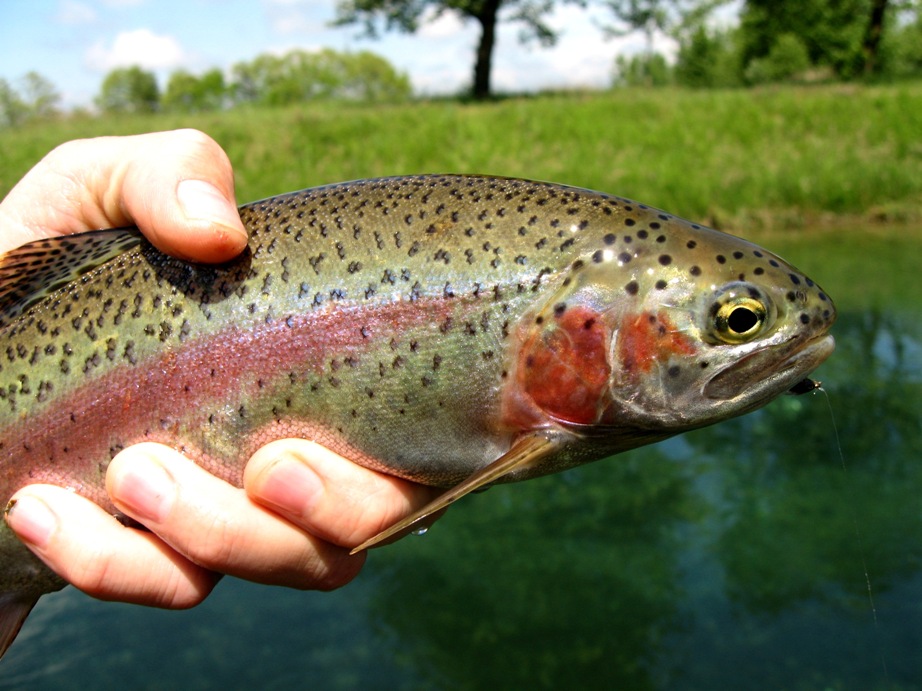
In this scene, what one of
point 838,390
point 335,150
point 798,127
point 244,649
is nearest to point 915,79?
point 798,127

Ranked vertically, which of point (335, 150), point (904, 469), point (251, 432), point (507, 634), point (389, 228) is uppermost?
point (389, 228)

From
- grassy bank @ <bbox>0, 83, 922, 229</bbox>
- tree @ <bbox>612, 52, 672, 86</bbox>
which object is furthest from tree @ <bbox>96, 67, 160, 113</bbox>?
grassy bank @ <bbox>0, 83, 922, 229</bbox>

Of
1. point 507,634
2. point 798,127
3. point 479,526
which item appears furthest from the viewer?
point 798,127

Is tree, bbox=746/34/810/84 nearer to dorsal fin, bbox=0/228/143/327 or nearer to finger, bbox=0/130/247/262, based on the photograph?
finger, bbox=0/130/247/262

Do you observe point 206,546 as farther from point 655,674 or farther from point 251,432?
point 655,674

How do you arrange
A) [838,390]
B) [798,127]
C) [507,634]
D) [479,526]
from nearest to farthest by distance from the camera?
1. [507,634]
2. [479,526]
3. [838,390]
4. [798,127]

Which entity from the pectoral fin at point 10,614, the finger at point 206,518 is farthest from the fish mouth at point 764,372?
the pectoral fin at point 10,614

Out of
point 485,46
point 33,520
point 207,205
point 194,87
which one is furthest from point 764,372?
point 194,87
